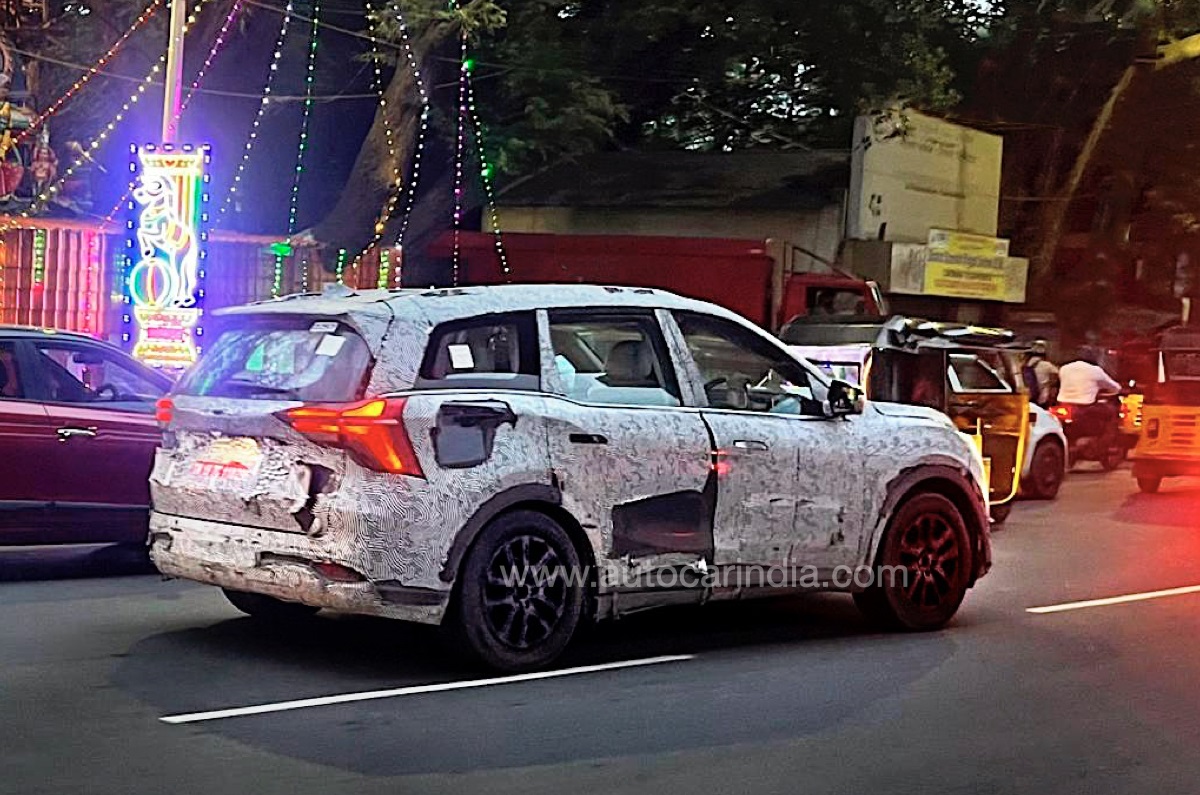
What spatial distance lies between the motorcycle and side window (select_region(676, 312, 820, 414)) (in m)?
12.4

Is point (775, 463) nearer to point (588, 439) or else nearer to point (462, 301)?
point (588, 439)

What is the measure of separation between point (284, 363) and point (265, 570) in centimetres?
96

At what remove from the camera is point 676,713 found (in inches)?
266

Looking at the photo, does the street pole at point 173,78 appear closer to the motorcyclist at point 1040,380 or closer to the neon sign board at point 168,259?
the neon sign board at point 168,259

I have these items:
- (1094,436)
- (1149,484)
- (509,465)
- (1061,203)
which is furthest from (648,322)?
(1061,203)

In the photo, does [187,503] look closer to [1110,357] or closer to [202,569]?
[202,569]

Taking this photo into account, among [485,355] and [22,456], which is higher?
[485,355]

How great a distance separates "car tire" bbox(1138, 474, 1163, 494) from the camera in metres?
18.0

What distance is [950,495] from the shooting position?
29.9 feet

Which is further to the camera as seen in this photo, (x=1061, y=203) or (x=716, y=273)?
(x=1061, y=203)

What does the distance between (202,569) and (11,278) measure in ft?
34.0

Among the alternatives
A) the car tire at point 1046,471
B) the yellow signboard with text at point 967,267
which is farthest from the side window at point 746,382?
the yellow signboard with text at point 967,267

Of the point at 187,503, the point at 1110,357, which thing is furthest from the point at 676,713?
the point at 1110,357

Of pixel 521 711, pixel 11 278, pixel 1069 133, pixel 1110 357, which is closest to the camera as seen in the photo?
pixel 521 711
